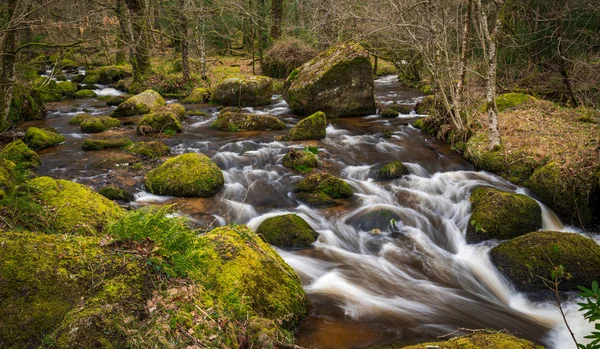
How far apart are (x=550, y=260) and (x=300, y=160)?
6.12m

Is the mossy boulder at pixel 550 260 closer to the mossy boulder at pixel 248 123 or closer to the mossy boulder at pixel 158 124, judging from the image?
the mossy boulder at pixel 248 123

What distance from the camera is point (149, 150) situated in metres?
10.8

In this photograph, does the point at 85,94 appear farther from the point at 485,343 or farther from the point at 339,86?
the point at 485,343

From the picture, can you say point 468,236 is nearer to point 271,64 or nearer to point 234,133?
point 234,133

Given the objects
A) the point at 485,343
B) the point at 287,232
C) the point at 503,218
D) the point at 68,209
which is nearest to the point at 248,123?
the point at 287,232

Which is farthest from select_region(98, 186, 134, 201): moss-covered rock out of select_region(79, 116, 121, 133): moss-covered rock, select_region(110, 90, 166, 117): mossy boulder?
select_region(110, 90, 166, 117): mossy boulder

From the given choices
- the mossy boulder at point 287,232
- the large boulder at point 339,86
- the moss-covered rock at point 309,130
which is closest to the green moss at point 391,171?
the moss-covered rock at point 309,130

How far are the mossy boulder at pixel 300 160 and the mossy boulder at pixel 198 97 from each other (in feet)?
34.1

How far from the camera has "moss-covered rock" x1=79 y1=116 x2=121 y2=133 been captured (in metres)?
13.4

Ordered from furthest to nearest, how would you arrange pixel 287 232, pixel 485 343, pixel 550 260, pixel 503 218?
pixel 503 218, pixel 287 232, pixel 550 260, pixel 485 343

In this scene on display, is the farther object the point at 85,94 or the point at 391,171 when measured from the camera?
the point at 85,94

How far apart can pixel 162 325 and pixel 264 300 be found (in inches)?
54.7

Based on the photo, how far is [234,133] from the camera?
45.3 feet

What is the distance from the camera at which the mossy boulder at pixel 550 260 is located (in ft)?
19.1
